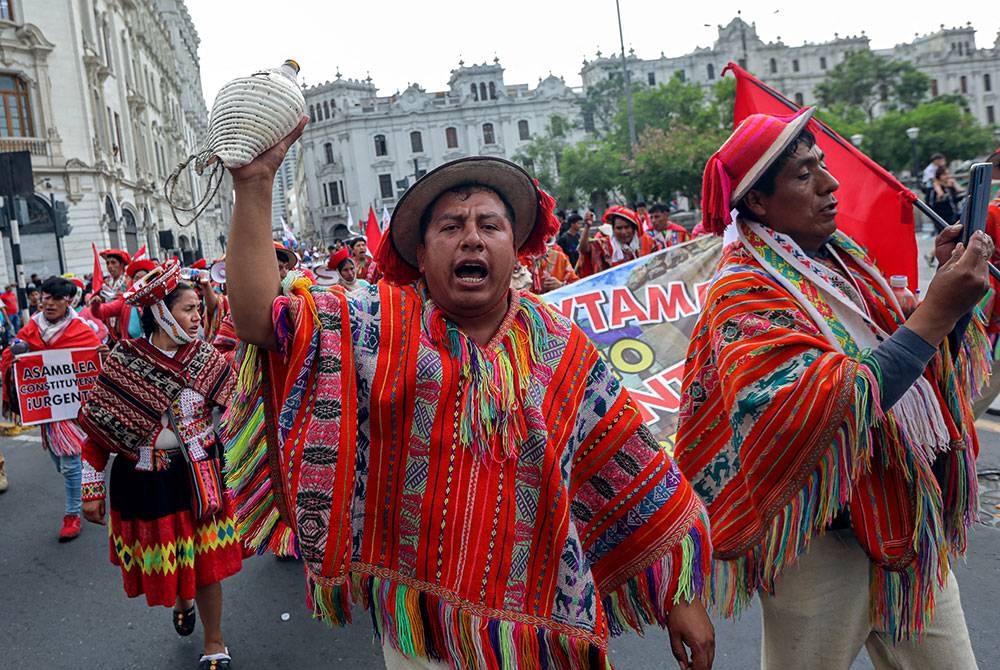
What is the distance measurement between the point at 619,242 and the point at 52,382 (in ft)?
19.4

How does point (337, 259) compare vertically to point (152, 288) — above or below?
above

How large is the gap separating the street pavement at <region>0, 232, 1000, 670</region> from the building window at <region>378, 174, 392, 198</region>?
6933 cm

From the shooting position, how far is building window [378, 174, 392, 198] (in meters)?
73.1

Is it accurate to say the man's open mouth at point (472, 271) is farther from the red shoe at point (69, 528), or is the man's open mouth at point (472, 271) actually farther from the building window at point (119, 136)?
the building window at point (119, 136)

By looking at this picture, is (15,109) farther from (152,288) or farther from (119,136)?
(152,288)

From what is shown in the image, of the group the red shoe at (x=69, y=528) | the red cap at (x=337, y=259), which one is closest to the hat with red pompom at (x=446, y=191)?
the red shoe at (x=69, y=528)

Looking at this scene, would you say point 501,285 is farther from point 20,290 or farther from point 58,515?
point 20,290

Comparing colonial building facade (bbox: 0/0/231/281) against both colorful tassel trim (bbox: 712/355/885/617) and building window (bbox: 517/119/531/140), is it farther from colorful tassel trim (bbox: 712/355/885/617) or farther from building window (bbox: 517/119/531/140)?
building window (bbox: 517/119/531/140)

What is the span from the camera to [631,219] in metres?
9.21

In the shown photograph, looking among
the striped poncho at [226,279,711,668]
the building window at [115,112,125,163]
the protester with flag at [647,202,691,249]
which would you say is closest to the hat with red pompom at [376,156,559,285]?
the striped poncho at [226,279,711,668]

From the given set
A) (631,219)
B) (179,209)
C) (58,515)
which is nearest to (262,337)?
(179,209)

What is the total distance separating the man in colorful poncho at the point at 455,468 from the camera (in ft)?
6.13

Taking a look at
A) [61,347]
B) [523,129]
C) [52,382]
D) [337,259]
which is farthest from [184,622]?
[523,129]

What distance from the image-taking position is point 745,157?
244 cm
